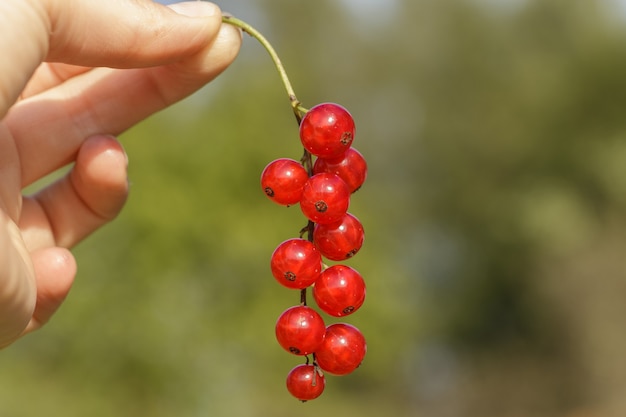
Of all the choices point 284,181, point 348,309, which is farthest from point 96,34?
point 348,309

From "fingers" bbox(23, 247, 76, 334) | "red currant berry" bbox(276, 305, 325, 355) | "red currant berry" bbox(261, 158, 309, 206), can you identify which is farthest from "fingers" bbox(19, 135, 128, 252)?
"red currant berry" bbox(276, 305, 325, 355)

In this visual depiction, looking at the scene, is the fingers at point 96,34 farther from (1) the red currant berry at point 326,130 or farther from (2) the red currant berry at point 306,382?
(2) the red currant berry at point 306,382

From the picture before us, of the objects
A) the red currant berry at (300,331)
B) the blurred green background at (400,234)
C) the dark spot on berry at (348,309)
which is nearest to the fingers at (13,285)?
the red currant berry at (300,331)

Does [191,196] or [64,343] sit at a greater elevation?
[191,196]

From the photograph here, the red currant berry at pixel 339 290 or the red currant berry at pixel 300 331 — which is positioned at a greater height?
the red currant berry at pixel 339 290

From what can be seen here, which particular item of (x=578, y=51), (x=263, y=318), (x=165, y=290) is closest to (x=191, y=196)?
(x=165, y=290)

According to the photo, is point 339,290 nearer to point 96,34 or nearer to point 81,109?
point 96,34

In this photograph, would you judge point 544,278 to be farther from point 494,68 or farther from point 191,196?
point 191,196
